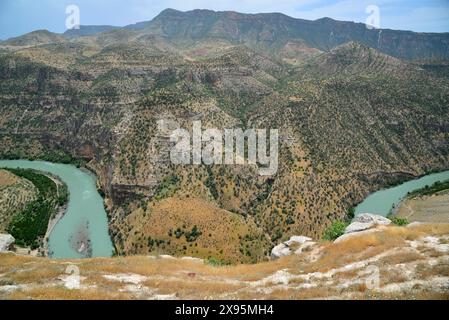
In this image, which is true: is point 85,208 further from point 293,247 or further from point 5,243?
point 293,247

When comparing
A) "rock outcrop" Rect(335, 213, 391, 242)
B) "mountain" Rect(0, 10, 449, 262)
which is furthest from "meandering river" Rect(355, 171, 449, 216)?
"rock outcrop" Rect(335, 213, 391, 242)

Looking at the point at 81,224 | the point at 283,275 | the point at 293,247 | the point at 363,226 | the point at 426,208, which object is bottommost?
the point at 81,224

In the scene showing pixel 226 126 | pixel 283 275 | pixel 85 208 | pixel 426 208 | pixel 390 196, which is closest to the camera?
pixel 283 275

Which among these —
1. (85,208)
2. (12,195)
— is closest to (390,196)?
(85,208)

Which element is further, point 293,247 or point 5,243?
point 5,243

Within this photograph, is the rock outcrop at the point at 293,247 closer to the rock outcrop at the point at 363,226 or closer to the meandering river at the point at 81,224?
the rock outcrop at the point at 363,226

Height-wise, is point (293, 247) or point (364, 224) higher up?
point (364, 224)

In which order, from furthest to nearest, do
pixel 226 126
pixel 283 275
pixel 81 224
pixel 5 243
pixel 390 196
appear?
pixel 226 126, pixel 390 196, pixel 81 224, pixel 5 243, pixel 283 275
